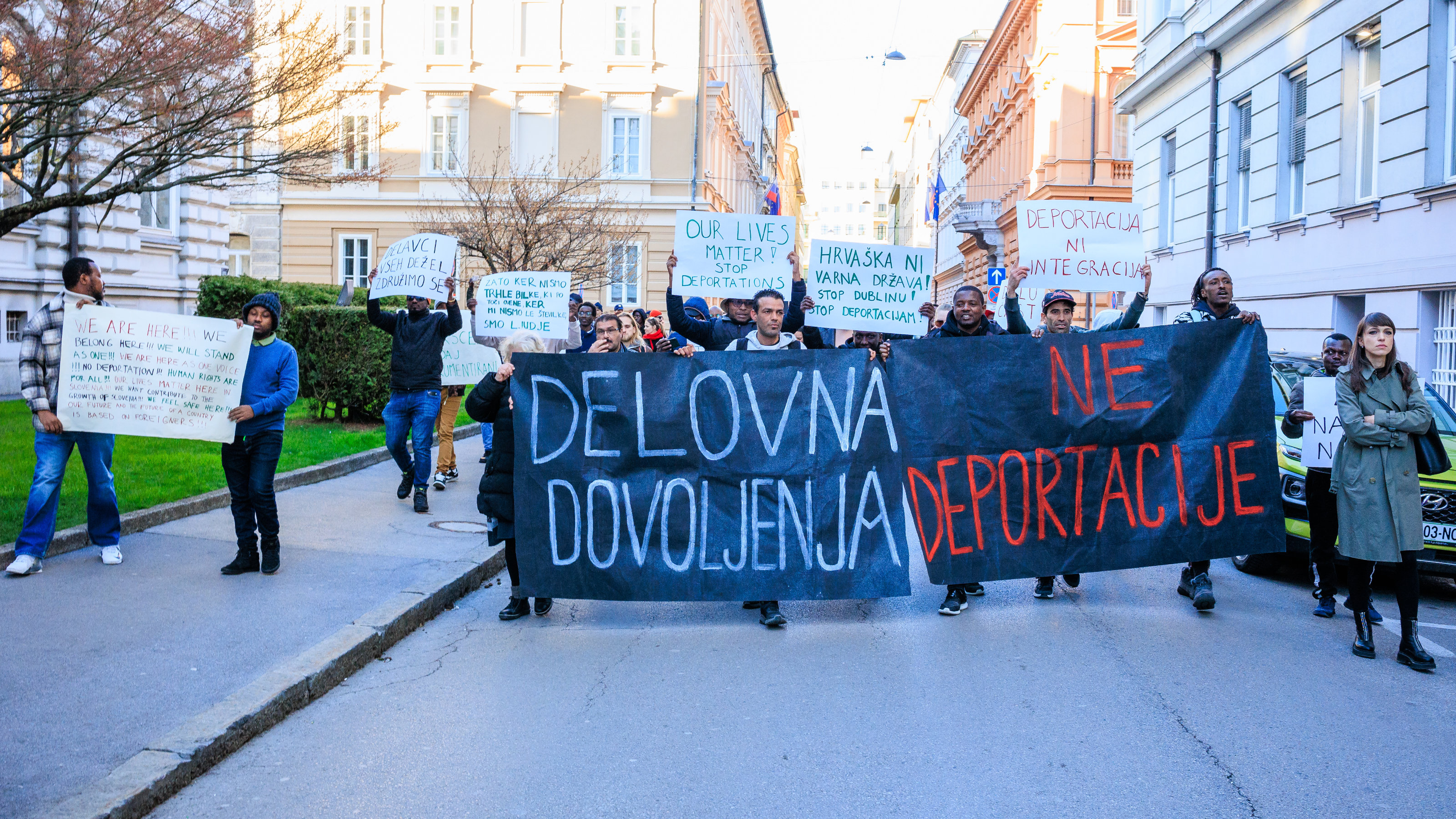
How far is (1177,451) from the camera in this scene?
743cm

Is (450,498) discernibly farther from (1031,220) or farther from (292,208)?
(292,208)

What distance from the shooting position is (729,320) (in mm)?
8656

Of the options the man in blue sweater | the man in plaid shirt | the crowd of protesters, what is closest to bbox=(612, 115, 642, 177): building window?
the crowd of protesters

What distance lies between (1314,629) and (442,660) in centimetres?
477

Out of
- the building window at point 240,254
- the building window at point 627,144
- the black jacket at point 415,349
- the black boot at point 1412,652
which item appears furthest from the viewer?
the building window at point 240,254

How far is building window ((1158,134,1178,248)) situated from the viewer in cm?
2544

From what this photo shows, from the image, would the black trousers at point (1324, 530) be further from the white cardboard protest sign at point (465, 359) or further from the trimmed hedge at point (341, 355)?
the trimmed hedge at point (341, 355)

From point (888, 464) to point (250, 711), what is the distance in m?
3.65

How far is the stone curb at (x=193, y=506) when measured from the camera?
317 inches

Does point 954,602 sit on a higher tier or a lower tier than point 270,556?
lower

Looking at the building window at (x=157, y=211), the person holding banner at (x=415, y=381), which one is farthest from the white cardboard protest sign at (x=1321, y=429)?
the building window at (x=157, y=211)

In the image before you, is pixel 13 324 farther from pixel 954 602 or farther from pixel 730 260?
pixel 954 602

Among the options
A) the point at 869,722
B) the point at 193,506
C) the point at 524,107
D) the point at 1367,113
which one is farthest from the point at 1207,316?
the point at 524,107

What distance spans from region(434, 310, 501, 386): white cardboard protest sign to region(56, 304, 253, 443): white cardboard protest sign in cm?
434
